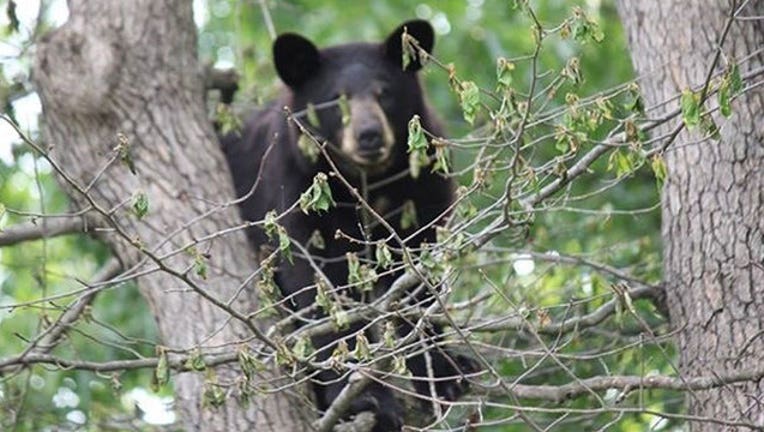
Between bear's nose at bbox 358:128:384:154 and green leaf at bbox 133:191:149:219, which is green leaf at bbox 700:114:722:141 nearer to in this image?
green leaf at bbox 133:191:149:219

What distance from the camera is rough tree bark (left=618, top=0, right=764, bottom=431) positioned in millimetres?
6473

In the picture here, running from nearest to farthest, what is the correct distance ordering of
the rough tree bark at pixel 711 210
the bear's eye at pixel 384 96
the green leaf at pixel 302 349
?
the green leaf at pixel 302 349 < the rough tree bark at pixel 711 210 < the bear's eye at pixel 384 96

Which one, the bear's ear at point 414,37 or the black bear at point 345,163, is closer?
the black bear at point 345,163

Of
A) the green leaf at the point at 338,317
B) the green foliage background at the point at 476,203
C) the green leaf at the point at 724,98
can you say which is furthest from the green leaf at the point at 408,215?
the green leaf at the point at 724,98

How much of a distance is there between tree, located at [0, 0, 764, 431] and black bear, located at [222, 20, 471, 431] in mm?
434

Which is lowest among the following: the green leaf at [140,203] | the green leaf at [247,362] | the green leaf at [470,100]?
the green leaf at [247,362]

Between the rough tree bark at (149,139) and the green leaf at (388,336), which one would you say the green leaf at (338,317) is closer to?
the green leaf at (388,336)

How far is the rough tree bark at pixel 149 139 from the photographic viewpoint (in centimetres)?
754

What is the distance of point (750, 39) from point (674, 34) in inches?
13.0

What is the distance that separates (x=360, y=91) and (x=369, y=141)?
0.49 meters

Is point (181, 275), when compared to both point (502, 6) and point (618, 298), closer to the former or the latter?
point (618, 298)

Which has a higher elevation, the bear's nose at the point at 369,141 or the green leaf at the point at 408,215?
the bear's nose at the point at 369,141

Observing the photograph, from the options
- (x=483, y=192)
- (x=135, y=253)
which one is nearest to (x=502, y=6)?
(x=135, y=253)

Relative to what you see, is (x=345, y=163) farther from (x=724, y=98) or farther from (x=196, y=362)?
(x=724, y=98)
